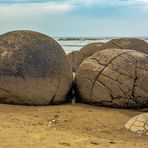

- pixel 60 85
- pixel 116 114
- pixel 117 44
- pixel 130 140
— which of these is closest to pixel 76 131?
pixel 130 140

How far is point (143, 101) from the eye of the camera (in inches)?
302

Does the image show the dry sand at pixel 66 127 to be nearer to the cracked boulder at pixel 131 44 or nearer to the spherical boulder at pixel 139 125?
the spherical boulder at pixel 139 125

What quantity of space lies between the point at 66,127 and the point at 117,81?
1.97 m

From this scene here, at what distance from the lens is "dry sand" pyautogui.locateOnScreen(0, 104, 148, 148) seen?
5.09m

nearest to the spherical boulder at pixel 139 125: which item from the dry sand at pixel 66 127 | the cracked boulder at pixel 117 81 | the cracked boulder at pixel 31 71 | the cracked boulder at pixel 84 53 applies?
the dry sand at pixel 66 127

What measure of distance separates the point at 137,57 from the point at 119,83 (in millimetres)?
709

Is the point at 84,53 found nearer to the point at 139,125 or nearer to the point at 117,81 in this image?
the point at 117,81

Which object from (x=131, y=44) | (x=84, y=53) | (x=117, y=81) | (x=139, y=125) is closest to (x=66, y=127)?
(x=139, y=125)

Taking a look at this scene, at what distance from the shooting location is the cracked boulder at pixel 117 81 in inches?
300

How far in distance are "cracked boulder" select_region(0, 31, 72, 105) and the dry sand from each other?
0.26 metres

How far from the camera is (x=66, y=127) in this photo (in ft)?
19.9

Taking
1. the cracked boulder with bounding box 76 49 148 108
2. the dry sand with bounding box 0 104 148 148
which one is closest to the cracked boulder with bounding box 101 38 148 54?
the cracked boulder with bounding box 76 49 148 108

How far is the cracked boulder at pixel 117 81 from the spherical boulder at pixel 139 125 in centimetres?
148

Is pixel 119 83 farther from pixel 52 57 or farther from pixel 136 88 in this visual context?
pixel 52 57
